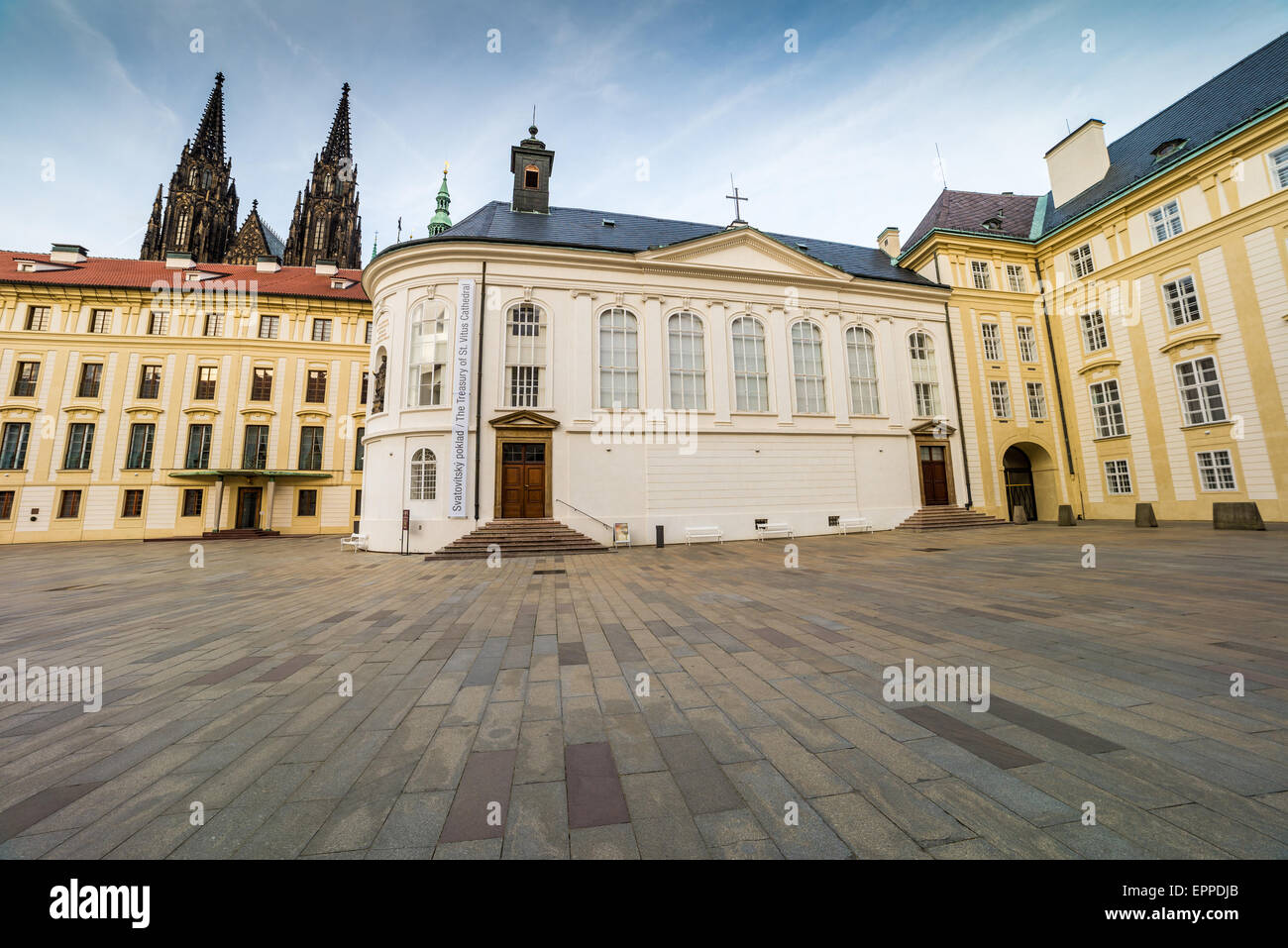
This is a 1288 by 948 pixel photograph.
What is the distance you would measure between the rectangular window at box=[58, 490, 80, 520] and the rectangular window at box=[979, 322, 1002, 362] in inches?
2016

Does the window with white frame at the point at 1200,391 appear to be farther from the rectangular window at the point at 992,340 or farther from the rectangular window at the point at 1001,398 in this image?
the rectangular window at the point at 992,340

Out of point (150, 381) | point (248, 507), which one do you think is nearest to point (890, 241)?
point (248, 507)

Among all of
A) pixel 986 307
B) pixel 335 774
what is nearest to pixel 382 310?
pixel 335 774

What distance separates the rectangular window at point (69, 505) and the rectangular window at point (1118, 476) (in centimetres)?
5497

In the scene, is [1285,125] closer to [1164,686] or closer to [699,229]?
[699,229]

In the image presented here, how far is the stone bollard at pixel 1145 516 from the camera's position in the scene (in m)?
18.2

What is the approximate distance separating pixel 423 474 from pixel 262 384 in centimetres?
1965

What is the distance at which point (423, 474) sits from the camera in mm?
17594

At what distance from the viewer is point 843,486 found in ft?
68.8

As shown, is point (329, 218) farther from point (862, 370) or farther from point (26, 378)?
point (862, 370)

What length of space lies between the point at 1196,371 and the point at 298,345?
152 feet

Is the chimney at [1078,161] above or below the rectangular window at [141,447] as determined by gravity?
above

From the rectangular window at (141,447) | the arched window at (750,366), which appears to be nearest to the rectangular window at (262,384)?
the rectangular window at (141,447)

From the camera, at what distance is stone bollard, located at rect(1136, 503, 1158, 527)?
18172mm
